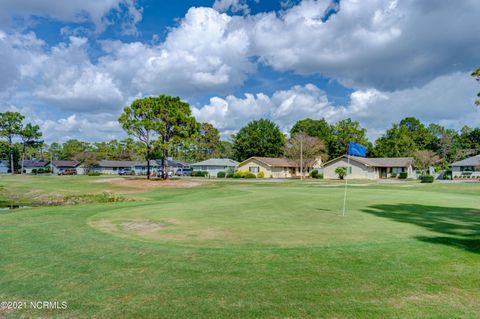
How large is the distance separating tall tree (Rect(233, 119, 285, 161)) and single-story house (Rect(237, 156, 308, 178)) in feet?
24.4

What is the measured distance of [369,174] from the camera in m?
66.9

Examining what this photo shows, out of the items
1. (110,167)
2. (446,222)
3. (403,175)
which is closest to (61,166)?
(110,167)

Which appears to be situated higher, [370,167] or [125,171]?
[370,167]

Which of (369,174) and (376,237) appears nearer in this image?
(376,237)

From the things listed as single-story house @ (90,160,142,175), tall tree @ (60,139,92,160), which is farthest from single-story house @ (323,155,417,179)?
tall tree @ (60,139,92,160)

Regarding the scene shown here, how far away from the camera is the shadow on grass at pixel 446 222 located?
9.58 metres

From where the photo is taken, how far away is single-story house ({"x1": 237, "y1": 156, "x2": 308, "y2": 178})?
2889 inches

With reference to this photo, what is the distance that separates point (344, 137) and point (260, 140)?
2107cm

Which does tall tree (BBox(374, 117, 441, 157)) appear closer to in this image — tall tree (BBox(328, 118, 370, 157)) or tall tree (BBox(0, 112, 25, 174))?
tall tree (BBox(328, 118, 370, 157))

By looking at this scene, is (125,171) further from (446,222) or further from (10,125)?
(446,222)

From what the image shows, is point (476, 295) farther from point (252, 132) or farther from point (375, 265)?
point (252, 132)

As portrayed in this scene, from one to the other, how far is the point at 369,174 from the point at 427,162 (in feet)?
55.0

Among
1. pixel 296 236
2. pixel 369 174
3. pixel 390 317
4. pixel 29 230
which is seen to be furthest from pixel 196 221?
pixel 369 174

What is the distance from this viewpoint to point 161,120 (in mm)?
51969
